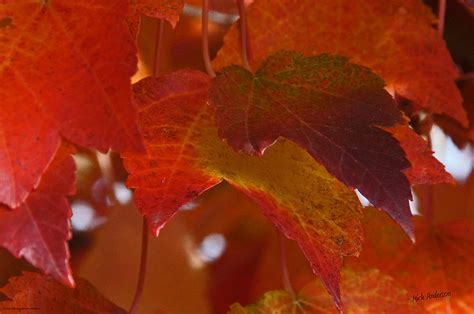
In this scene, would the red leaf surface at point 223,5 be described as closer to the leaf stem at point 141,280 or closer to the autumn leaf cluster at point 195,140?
the autumn leaf cluster at point 195,140

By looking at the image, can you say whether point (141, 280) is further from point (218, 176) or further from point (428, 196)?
point (428, 196)

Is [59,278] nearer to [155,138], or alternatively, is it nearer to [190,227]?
[155,138]

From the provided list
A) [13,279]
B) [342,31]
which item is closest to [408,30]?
[342,31]

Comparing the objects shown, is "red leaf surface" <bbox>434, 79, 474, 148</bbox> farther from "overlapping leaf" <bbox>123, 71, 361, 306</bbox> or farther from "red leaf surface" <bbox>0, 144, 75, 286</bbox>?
"red leaf surface" <bbox>0, 144, 75, 286</bbox>

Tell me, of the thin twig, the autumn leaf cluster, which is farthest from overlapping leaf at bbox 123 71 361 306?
the thin twig

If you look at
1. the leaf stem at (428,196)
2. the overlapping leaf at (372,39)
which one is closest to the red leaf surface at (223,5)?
the overlapping leaf at (372,39)

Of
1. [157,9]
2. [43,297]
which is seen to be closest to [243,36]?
[157,9]
